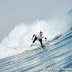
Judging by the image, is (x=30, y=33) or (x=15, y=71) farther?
(x=30, y=33)

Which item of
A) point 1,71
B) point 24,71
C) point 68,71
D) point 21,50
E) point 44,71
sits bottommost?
point 68,71

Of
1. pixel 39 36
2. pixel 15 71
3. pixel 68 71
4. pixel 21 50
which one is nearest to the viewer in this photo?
pixel 68 71

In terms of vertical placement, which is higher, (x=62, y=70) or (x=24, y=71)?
(x=24, y=71)

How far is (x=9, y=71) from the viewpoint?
866cm

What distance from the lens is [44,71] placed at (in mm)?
6742

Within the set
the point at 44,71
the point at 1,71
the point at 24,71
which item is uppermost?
the point at 1,71

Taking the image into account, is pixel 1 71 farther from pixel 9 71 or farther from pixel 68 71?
pixel 68 71

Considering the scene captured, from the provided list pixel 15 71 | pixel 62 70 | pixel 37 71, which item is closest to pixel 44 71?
pixel 37 71

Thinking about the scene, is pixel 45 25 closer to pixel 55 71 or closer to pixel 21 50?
pixel 21 50

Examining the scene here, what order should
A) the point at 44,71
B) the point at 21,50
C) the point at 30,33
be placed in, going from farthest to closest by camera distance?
the point at 30,33
the point at 21,50
the point at 44,71

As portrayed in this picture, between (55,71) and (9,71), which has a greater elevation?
(9,71)

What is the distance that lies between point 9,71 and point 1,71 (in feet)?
2.58

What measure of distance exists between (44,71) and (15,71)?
221 centimetres

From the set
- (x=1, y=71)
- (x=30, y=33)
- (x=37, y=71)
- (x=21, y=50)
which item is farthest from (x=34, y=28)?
(x=37, y=71)
